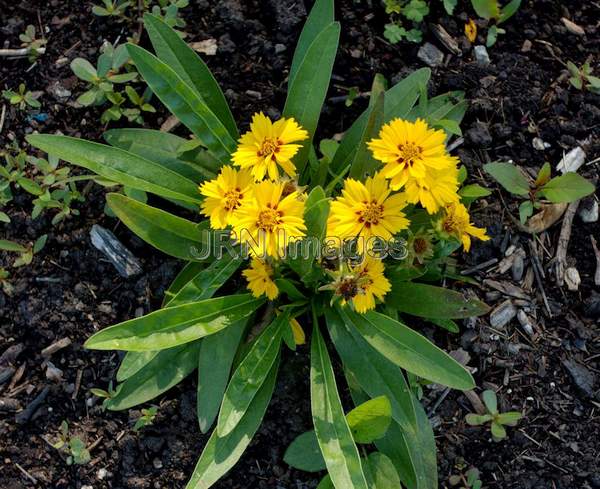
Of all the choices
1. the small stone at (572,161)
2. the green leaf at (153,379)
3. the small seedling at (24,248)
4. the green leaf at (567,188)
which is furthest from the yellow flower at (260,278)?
the small stone at (572,161)

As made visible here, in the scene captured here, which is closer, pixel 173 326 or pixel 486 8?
pixel 173 326

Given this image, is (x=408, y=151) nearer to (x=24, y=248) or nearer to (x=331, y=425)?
(x=331, y=425)

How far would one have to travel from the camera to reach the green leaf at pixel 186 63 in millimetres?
2613

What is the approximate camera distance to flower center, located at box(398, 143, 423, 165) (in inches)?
85.1

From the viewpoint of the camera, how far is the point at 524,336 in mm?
2908

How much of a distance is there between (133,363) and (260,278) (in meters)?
0.55

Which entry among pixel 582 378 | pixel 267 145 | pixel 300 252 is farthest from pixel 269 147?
pixel 582 378

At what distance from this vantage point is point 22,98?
118 inches

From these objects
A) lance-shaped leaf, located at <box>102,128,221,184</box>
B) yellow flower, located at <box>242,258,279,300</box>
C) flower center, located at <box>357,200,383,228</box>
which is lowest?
yellow flower, located at <box>242,258,279,300</box>

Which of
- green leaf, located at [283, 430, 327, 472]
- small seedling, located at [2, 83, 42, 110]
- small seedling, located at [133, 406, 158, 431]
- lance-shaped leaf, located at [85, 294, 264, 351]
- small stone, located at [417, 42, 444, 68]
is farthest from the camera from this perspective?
small stone, located at [417, 42, 444, 68]

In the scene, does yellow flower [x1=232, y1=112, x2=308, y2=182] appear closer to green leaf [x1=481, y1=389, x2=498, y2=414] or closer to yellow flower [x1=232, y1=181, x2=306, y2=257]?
yellow flower [x1=232, y1=181, x2=306, y2=257]

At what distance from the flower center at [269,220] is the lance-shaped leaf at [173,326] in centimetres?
45

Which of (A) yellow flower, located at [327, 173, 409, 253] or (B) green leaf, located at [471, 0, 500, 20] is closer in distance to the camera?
(A) yellow flower, located at [327, 173, 409, 253]

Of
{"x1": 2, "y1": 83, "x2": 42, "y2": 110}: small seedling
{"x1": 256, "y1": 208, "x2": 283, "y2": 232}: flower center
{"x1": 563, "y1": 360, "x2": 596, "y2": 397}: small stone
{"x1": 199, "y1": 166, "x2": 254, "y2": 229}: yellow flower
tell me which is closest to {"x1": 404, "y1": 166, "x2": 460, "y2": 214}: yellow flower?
{"x1": 256, "y1": 208, "x2": 283, "y2": 232}: flower center
